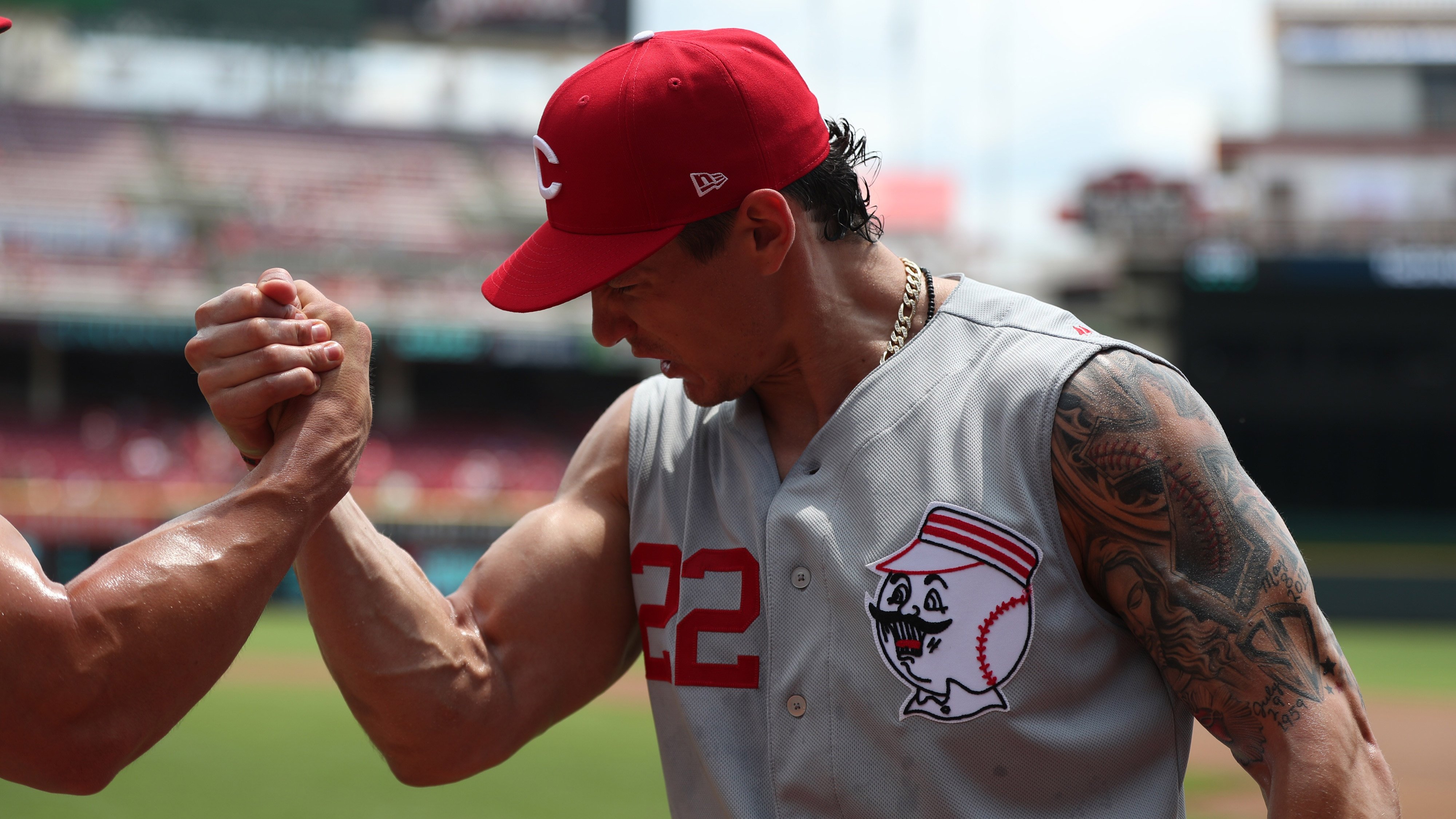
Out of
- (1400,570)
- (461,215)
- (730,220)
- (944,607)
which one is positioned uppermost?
(730,220)

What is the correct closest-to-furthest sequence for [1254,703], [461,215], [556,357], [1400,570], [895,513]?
[1254,703] < [895,513] < [1400,570] < [556,357] < [461,215]

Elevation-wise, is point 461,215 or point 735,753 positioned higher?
point 735,753

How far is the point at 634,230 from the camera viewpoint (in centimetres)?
182

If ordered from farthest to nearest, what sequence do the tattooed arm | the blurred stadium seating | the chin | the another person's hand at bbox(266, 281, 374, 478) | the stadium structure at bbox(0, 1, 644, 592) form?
the blurred stadium seating < the stadium structure at bbox(0, 1, 644, 592) < the chin < the another person's hand at bbox(266, 281, 374, 478) < the tattooed arm

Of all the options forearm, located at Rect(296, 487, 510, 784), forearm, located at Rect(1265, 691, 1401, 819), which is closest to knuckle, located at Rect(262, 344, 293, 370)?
forearm, located at Rect(296, 487, 510, 784)

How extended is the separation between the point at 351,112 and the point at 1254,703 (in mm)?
30911

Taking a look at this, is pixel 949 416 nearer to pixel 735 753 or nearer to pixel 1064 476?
pixel 1064 476


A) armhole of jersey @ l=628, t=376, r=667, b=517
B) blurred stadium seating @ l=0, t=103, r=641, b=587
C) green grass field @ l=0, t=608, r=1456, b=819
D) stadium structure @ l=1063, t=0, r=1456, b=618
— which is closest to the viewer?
armhole of jersey @ l=628, t=376, r=667, b=517

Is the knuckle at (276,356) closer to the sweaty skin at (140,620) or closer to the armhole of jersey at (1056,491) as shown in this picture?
the sweaty skin at (140,620)

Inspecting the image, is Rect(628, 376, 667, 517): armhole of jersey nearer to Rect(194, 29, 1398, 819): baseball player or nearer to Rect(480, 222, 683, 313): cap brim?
Rect(194, 29, 1398, 819): baseball player

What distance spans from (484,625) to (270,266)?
25328 mm

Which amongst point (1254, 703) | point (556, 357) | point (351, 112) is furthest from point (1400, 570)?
point (351, 112)

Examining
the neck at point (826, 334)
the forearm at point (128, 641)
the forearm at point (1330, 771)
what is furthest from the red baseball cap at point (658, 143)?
the forearm at point (1330, 771)

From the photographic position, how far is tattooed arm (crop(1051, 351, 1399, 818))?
161cm
